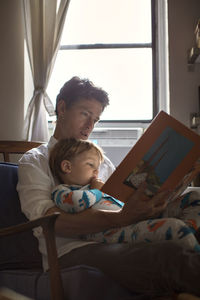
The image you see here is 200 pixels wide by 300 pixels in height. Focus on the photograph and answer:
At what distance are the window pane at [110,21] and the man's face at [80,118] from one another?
5.30ft

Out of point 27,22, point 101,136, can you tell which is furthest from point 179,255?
point 27,22

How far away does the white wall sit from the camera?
113 inches

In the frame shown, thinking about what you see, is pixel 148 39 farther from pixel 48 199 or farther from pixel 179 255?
pixel 179 255

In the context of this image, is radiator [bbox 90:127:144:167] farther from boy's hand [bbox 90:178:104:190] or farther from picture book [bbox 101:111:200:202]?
picture book [bbox 101:111:200:202]

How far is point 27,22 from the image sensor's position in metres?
3.00

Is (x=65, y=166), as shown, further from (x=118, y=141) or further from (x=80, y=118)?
(x=118, y=141)

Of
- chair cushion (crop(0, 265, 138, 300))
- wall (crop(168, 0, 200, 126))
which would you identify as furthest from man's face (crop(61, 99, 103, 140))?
wall (crop(168, 0, 200, 126))

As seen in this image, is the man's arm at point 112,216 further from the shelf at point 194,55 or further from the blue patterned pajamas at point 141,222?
the shelf at point 194,55

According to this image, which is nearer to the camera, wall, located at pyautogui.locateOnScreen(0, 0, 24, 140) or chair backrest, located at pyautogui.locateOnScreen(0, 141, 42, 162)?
chair backrest, located at pyautogui.locateOnScreen(0, 141, 42, 162)

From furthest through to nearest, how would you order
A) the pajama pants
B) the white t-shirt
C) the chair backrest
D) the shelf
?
the shelf
the chair backrest
the white t-shirt
the pajama pants

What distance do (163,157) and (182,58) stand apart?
6.09 ft

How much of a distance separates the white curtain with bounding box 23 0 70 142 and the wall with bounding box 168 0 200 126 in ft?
2.69

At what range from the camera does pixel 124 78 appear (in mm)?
3180

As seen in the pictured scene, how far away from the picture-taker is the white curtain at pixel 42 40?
2.96 meters
